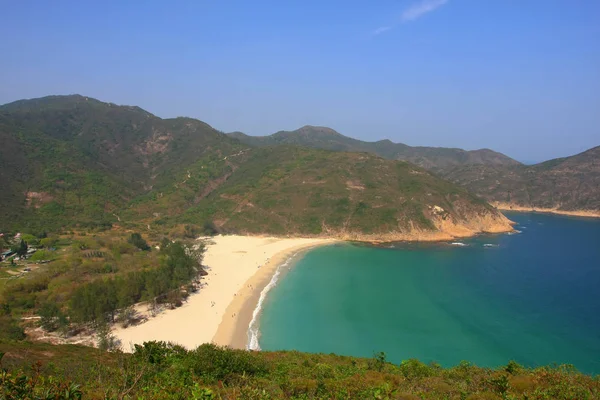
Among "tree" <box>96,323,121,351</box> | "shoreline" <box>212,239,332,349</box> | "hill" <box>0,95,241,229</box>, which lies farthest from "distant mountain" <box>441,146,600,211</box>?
"tree" <box>96,323,121,351</box>

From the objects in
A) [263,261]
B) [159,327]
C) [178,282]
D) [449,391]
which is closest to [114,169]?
[263,261]

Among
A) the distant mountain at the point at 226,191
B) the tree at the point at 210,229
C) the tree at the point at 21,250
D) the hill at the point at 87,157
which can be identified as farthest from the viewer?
the distant mountain at the point at 226,191

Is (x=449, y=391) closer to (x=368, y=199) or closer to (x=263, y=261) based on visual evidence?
(x=263, y=261)

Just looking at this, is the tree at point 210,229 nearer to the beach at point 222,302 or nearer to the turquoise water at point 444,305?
the beach at point 222,302

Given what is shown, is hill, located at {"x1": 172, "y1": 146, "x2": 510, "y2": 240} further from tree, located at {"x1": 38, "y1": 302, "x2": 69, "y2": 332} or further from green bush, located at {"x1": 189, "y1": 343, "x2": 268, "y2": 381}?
green bush, located at {"x1": 189, "y1": 343, "x2": 268, "y2": 381}

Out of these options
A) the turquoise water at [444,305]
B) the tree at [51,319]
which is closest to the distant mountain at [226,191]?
the turquoise water at [444,305]

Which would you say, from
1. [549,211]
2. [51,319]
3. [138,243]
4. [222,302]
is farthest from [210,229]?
[549,211]
